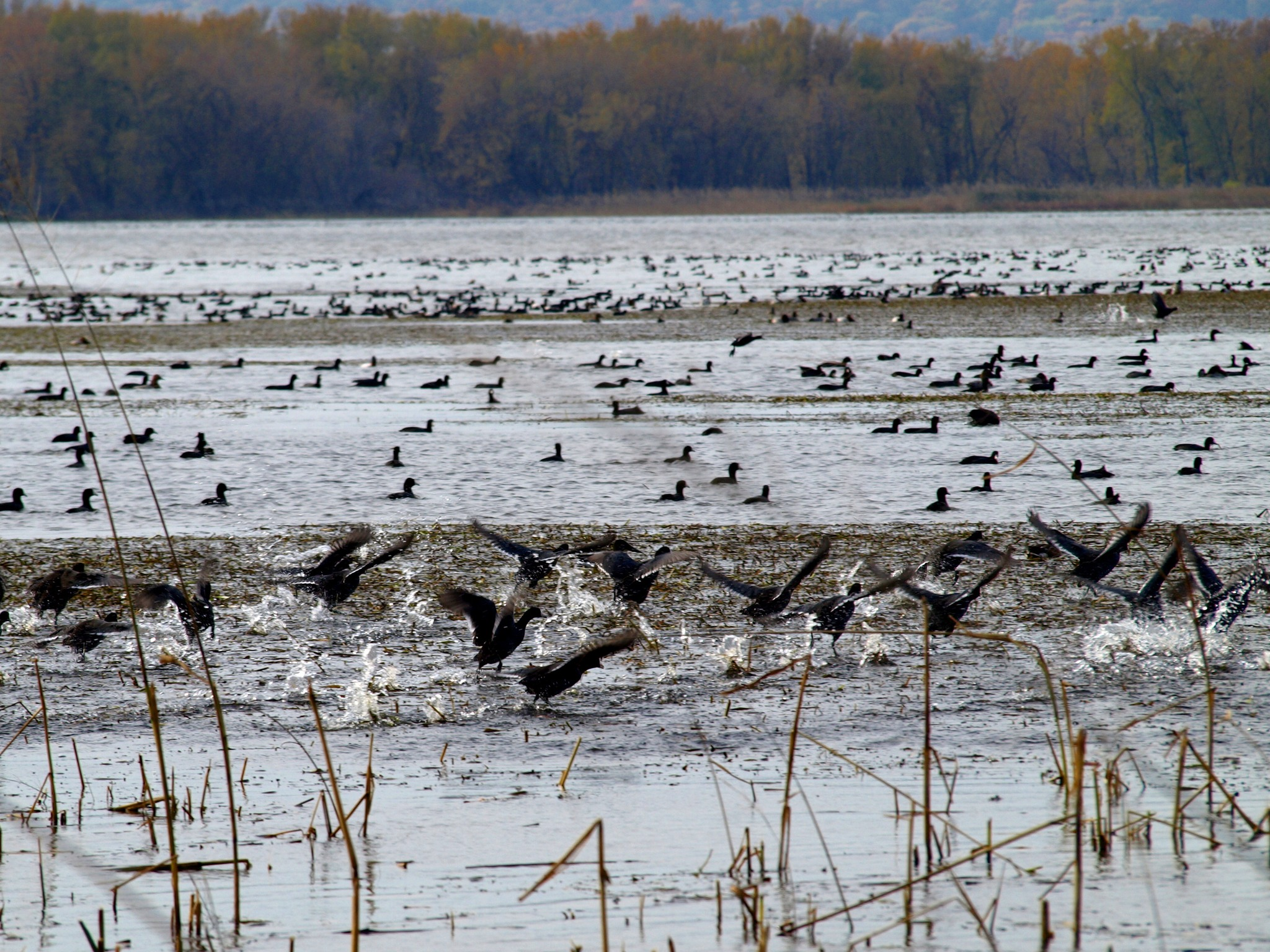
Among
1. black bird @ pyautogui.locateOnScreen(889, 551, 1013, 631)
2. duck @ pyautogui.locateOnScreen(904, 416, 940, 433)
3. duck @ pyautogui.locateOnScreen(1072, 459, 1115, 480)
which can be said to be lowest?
duck @ pyautogui.locateOnScreen(1072, 459, 1115, 480)

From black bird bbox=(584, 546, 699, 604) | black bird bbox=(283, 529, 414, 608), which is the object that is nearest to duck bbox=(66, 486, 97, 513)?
black bird bbox=(283, 529, 414, 608)

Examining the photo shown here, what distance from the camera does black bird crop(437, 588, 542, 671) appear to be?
7.23 m

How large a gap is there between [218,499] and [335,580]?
14.1ft

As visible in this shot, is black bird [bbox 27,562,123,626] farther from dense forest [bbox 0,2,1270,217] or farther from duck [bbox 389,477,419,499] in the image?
dense forest [bbox 0,2,1270,217]

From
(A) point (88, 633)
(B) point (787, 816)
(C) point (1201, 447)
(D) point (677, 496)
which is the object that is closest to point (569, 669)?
(B) point (787, 816)

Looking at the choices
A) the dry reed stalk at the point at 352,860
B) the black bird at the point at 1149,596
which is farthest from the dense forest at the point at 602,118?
the dry reed stalk at the point at 352,860

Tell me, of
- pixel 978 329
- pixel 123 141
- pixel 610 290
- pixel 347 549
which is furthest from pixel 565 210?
pixel 347 549

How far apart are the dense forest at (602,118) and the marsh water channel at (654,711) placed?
91.1 metres

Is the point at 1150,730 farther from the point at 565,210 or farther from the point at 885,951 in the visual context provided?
the point at 565,210

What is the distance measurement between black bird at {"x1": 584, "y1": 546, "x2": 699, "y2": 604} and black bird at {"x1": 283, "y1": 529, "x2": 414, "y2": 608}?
1.11 metres

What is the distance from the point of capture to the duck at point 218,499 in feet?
40.3

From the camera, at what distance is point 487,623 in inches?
289

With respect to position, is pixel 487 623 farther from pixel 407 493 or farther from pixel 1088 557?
pixel 407 493

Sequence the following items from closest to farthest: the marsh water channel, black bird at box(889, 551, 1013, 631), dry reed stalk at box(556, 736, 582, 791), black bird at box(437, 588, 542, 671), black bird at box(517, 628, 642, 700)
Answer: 1. the marsh water channel
2. dry reed stalk at box(556, 736, 582, 791)
3. black bird at box(517, 628, 642, 700)
4. black bird at box(889, 551, 1013, 631)
5. black bird at box(437, 588, 542, 671)
